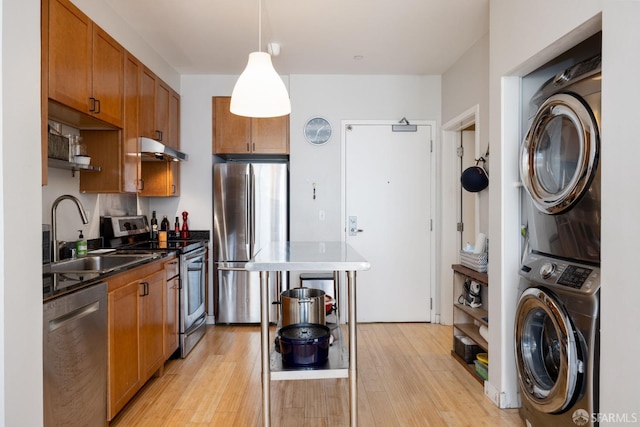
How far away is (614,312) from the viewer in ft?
4.82

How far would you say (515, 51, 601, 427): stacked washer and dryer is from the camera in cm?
168

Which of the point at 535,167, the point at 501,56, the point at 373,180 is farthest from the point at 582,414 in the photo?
the point at 373,180

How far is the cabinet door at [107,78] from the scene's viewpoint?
97.2 inches

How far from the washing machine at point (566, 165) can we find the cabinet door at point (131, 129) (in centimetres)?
268

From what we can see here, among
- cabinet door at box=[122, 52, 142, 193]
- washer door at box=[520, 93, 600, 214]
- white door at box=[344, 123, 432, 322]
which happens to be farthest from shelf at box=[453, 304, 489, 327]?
cabinet door at box=[122, 52, 142, 193]

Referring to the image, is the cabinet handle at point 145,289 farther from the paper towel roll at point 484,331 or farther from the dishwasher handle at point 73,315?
the paper towel roll at point 484,331

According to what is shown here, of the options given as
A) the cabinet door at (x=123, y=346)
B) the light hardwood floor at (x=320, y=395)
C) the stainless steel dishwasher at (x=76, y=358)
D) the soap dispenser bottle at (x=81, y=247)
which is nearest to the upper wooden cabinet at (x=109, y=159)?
the soap dispenser bottle at (x=81, y=247)

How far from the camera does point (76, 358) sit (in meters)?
1.79

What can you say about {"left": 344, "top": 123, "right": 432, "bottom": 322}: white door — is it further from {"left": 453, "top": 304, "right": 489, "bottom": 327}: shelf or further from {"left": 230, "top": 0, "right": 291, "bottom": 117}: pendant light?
{"left": 230, "top": 0, "right": 291, "bottom": 117}: pendant light

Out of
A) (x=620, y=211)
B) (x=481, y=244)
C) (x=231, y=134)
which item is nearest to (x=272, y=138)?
(x=231, y=134)

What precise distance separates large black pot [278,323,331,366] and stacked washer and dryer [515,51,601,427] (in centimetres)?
110

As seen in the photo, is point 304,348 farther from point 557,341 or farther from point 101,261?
point 101,261

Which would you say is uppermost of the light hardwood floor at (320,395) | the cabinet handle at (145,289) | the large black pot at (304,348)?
the cabinet handle at (145,289)

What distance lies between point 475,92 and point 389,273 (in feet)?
6.60
